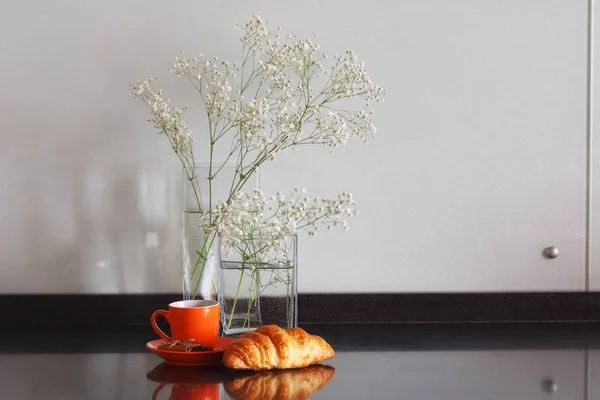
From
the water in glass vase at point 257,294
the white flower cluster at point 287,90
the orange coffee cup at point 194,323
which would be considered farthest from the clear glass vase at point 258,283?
the white flower cluster at point 287,90

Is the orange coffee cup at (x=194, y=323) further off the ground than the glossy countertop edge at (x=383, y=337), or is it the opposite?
the orange coffee cup at (x=194, y=323)

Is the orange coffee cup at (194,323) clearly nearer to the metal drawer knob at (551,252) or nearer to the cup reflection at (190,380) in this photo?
the cup reflection at (190,380)

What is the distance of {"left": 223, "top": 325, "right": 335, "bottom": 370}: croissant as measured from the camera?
1.29 metres

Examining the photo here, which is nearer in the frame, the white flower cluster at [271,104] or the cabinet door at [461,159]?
the white flower cluster at [271,104]

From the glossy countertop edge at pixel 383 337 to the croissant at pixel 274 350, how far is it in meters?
0.15

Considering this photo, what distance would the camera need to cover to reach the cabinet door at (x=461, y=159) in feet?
5.59

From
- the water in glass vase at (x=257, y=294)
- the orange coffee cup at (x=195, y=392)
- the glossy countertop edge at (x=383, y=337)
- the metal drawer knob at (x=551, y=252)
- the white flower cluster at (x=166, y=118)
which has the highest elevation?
the white flower cluster at (x=166, y=118)

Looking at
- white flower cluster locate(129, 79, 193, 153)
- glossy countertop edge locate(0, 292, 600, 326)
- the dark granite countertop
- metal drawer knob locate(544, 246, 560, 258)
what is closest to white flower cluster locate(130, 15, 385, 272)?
white flower cluster locate(129, 79, 193, 153)

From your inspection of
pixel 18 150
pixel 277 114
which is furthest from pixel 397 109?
pixel 18 150

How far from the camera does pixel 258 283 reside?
1.49m

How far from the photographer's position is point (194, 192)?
1.63 metres

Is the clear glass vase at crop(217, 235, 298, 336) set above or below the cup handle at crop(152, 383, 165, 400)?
above

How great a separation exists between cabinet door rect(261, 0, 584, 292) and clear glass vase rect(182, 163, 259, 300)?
4.5 inches

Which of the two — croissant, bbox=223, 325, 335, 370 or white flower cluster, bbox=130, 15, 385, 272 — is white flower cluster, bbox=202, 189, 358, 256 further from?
croissant, bbox=223, 325, 335, 370
